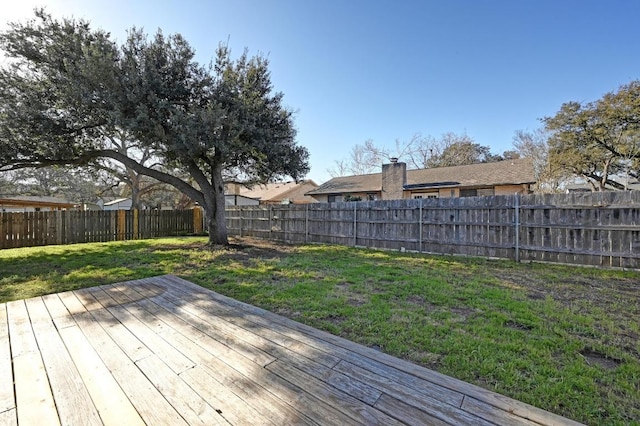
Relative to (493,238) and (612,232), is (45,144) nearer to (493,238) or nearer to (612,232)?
(493,238)

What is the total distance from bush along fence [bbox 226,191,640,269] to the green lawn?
1.59ft

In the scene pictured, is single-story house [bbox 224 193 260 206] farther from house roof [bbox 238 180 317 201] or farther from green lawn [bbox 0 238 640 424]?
green lawn [bbox 0 238 640 424]

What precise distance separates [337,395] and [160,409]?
0.97m

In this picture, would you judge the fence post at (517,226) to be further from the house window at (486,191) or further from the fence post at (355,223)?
the house window at (486,191)

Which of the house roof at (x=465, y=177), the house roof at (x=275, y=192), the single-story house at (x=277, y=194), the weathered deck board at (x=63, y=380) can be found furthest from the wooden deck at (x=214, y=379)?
the house roof at (x=275, y=192)

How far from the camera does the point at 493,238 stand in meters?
6.88

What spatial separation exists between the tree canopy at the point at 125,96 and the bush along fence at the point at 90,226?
237 cm

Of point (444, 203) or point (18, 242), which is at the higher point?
point (444, 203)

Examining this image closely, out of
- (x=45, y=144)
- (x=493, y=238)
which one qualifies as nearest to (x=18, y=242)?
(x=45, y=144)

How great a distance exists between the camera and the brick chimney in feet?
52.2

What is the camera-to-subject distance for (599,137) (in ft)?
49.6

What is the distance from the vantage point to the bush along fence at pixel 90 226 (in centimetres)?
968

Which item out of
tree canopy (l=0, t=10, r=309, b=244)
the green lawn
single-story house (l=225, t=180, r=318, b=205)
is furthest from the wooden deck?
single-story house (l=225, t=180, r=318, b=205)

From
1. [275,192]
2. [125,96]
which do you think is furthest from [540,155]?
[125,96]
